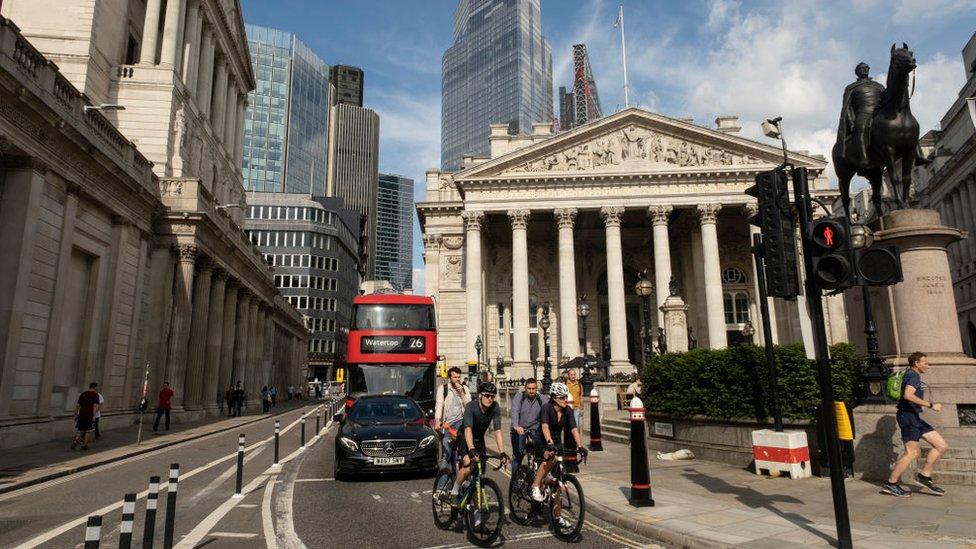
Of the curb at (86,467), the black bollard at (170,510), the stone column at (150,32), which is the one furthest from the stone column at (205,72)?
the black bollard at (170,510)

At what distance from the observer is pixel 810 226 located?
618 cm

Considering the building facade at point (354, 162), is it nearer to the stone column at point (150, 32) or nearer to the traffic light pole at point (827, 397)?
the stone column at point (150, 32)

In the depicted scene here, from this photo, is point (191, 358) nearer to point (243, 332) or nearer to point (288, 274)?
point (243, 332)

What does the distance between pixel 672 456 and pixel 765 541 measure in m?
7.40

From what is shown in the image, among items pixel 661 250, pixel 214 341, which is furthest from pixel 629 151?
pixel 214 341

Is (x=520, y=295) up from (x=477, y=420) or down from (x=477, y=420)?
up

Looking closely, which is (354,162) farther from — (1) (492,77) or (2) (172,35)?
(2) (172,35)

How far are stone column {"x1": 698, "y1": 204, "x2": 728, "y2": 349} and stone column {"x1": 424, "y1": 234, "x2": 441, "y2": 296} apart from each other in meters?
21.4

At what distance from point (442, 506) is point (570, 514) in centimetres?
172

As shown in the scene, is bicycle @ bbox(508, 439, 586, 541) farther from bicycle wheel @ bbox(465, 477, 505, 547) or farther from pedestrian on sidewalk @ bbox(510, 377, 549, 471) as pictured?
pedestrian on sidewalk @ bbox(510, 377, 549, 471)

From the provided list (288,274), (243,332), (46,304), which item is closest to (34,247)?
(46,304)

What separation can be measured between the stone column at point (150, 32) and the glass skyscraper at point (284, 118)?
269 feet

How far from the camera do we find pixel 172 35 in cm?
3312

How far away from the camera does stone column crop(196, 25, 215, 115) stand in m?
38.6
